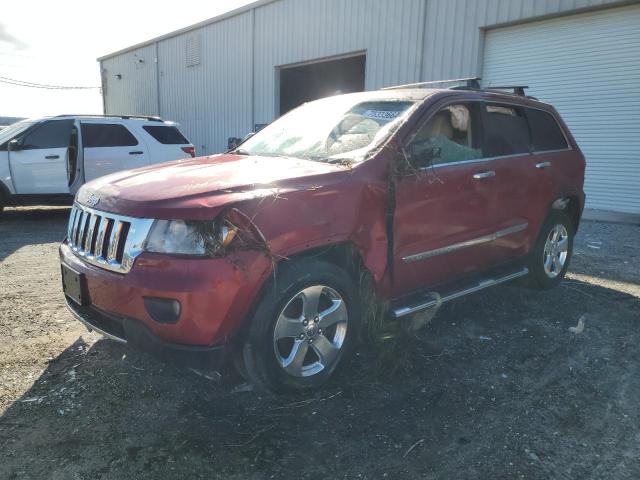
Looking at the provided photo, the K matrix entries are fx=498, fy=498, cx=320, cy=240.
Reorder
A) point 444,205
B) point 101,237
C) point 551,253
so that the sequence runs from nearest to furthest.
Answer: point 101,237, point 444,205, point 551,253

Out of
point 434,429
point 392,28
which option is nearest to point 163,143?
point 392,28

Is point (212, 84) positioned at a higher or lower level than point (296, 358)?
higher

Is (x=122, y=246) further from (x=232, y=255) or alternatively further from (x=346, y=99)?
(x=346, y=99)

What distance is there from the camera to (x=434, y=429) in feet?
8.55

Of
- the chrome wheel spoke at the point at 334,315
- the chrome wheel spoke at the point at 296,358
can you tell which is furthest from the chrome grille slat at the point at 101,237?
the chrome wheel spoke at the point at 334,315

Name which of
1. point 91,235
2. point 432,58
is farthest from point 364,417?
point 432,58

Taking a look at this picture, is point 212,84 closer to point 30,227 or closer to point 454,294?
point 30,227

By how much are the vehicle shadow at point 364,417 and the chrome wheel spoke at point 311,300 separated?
19.2 inches

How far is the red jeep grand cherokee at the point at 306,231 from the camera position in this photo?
2488mm

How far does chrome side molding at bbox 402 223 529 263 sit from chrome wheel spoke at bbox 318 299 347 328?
0.58m

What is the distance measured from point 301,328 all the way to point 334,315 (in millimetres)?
235

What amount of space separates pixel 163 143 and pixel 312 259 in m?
7.67

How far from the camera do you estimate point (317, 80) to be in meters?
17.4

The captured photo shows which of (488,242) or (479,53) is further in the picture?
(479,53)
